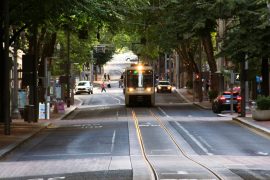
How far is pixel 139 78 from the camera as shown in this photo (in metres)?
54.7

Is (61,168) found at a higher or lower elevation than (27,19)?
lower

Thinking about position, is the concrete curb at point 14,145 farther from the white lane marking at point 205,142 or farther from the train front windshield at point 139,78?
the train front windshield at point 139,78

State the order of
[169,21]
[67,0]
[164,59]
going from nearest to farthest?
[67,0], [169,21], [164,59]

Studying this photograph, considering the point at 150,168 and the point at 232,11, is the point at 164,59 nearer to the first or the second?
the point at 232,11

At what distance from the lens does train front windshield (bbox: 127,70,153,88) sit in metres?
54.6

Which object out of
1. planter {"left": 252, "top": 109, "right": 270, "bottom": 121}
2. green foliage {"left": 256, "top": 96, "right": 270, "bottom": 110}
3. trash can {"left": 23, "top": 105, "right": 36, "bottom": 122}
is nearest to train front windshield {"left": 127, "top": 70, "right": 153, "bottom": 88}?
trash can {"left": 23, "top": 105, "right": 36, "bottom": 122}

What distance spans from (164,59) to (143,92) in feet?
262

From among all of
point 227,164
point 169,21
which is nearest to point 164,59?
point 169,21

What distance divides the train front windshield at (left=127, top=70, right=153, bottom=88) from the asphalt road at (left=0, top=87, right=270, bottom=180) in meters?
21.3

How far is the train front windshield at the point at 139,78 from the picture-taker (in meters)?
54.6

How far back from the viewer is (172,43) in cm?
6053

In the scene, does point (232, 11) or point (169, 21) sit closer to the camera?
point (232, 11)

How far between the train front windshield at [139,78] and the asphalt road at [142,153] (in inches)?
838

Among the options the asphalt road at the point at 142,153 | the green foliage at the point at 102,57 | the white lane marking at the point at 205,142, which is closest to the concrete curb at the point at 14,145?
the asphalt road at the point at 142,153
